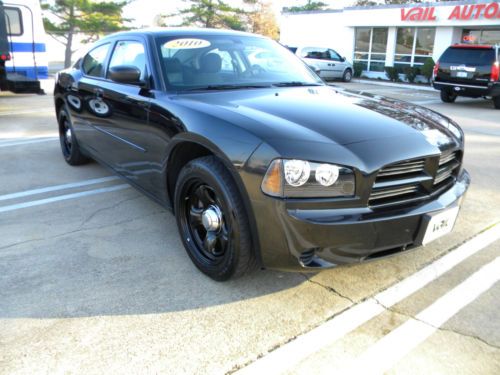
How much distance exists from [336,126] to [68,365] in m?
1.90

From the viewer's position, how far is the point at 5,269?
311 centimetres

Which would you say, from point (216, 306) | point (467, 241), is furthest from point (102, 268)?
point (467, 241)

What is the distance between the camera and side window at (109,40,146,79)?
3.68 meters

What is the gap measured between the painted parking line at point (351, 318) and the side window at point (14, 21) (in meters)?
12.0

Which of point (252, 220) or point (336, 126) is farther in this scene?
point (336, 126)

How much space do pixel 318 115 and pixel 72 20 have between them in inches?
1078

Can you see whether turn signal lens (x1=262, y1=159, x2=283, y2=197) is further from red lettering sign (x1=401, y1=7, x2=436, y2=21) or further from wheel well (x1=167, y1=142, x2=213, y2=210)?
red lettering sign (x1=401, y1=7, x2=436, y2=21)

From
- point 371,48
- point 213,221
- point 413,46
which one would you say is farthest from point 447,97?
point 213,221

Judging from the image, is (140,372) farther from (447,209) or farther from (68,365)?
(447,209)

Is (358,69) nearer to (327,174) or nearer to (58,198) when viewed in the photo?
(58,198)

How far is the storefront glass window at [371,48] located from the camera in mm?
23178

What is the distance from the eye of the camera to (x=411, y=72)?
20.2 metres

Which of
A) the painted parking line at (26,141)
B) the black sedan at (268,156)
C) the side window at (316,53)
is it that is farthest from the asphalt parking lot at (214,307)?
the side window at (316,53)

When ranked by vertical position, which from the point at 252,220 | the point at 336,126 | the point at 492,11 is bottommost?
the point at 252,220
